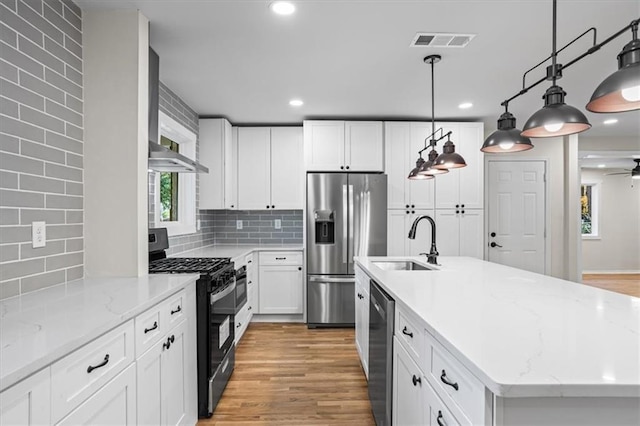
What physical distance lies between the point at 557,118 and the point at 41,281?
237cm

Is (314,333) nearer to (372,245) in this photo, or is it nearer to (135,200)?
(372,245)

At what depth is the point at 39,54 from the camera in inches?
66.1

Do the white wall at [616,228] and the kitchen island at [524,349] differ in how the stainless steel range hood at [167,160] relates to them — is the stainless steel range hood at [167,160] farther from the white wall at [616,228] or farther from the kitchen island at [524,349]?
the white wall at [616,228]

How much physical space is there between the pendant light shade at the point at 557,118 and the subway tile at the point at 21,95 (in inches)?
85.8

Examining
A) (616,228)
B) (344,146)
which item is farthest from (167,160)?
(616,228)

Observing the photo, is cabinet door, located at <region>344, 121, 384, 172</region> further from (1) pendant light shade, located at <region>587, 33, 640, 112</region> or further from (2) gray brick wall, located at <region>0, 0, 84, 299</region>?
(1) pendant light shade, located at <region>587, 33, 640, 112</region>

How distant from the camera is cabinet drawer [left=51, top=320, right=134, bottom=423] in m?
0.99

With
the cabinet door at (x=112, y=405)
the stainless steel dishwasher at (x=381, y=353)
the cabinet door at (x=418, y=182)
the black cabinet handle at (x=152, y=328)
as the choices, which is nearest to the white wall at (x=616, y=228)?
the cabinet door at (x=418, y=182)

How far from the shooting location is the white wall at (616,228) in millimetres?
7969

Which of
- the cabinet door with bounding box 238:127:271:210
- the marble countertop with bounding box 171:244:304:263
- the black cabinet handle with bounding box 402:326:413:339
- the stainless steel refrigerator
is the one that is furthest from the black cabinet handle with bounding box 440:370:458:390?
the cabinet door with bounding box 238:127:271:210

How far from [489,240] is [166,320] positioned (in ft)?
14.7

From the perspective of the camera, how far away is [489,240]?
492cm

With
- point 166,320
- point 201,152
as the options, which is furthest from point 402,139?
point 166,320

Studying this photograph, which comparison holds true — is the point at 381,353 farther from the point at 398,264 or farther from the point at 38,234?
the point at 38,234
